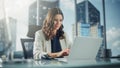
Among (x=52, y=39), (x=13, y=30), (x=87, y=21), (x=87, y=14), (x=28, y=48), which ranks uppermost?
(x=87, y=14)

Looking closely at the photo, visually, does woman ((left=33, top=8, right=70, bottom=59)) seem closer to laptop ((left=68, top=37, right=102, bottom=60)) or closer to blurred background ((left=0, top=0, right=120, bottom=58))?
blurred background ((left=0, top=0, right=120, bottom=58))

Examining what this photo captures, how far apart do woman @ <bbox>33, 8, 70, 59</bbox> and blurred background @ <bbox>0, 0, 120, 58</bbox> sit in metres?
0.16

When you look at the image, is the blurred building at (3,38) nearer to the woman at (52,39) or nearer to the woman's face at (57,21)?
the woman at (52,39)

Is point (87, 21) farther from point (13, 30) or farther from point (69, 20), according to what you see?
point (13, 30)

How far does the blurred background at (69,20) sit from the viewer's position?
392 cm

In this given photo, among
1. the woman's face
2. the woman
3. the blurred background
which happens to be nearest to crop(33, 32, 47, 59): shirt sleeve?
the woman

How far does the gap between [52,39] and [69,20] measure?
0.64 metres

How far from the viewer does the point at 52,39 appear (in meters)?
3.71

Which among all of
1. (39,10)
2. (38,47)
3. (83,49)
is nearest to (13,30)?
(39,10)

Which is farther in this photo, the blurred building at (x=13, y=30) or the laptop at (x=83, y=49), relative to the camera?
the blurred building at (x=13, y=30)

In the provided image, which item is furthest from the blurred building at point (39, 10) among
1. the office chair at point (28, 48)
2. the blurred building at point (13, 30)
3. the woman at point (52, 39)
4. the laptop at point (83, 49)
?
the laptop at point (83, 49)

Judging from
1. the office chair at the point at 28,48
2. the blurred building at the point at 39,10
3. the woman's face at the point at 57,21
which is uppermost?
the blurred building at the point at 39,10

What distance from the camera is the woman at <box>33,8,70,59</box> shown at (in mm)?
3492

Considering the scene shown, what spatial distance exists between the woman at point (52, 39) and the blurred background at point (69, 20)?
0.54ft
